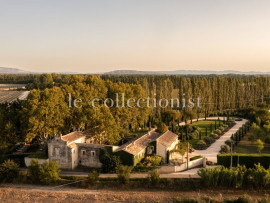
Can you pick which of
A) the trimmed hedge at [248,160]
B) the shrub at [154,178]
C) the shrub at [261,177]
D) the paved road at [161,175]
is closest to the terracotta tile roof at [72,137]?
the paved road at [161,175]

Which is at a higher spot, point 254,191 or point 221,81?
point 221,81

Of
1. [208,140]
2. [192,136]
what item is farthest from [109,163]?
[192,136]

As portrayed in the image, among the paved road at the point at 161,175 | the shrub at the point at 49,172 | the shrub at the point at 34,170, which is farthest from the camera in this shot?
the shrub at the point at 34,170

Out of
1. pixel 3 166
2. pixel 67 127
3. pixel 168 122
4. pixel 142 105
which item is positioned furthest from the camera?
pixel 168 122

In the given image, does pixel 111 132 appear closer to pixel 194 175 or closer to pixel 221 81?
pixel 194 175

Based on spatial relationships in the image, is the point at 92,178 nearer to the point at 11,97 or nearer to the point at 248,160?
the point at 248,160

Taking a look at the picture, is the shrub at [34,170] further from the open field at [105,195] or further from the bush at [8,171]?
the bush at [8,171]

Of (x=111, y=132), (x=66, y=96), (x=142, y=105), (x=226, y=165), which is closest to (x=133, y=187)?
(x=111, y=132)
